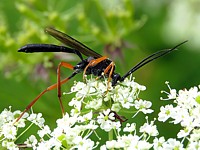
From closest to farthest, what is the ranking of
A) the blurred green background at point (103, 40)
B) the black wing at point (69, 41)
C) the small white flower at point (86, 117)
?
the small white flower at point (86, 117) → the black wing at point (69, 41) → the blurred green background at point (103, 40)

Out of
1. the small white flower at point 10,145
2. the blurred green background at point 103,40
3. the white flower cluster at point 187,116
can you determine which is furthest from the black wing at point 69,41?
the blurred green background at point 103,40

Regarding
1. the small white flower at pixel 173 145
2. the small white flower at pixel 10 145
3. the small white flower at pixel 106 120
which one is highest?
the small white flower at pixel 106 120

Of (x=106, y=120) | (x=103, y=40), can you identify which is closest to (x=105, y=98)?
(x=106, y=120)

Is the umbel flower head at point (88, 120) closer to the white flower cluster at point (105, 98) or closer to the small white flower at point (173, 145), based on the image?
the white flower cluster at point (105, 98)

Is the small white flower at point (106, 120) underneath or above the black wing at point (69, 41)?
underneath

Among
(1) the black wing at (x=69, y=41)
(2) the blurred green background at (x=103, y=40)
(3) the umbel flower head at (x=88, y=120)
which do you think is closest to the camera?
(3) the umbel flower head at (x=88, y=120)

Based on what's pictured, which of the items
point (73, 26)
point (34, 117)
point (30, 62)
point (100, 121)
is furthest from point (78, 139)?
point (73, 26)

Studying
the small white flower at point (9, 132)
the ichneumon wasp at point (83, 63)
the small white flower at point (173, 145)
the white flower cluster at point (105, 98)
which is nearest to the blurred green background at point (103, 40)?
the ichneumon wasp at point (83, 63)

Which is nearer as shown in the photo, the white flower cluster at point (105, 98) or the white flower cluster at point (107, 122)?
the white flower cluster at point (107, 122)

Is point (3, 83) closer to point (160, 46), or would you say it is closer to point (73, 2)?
point (73, 2)
